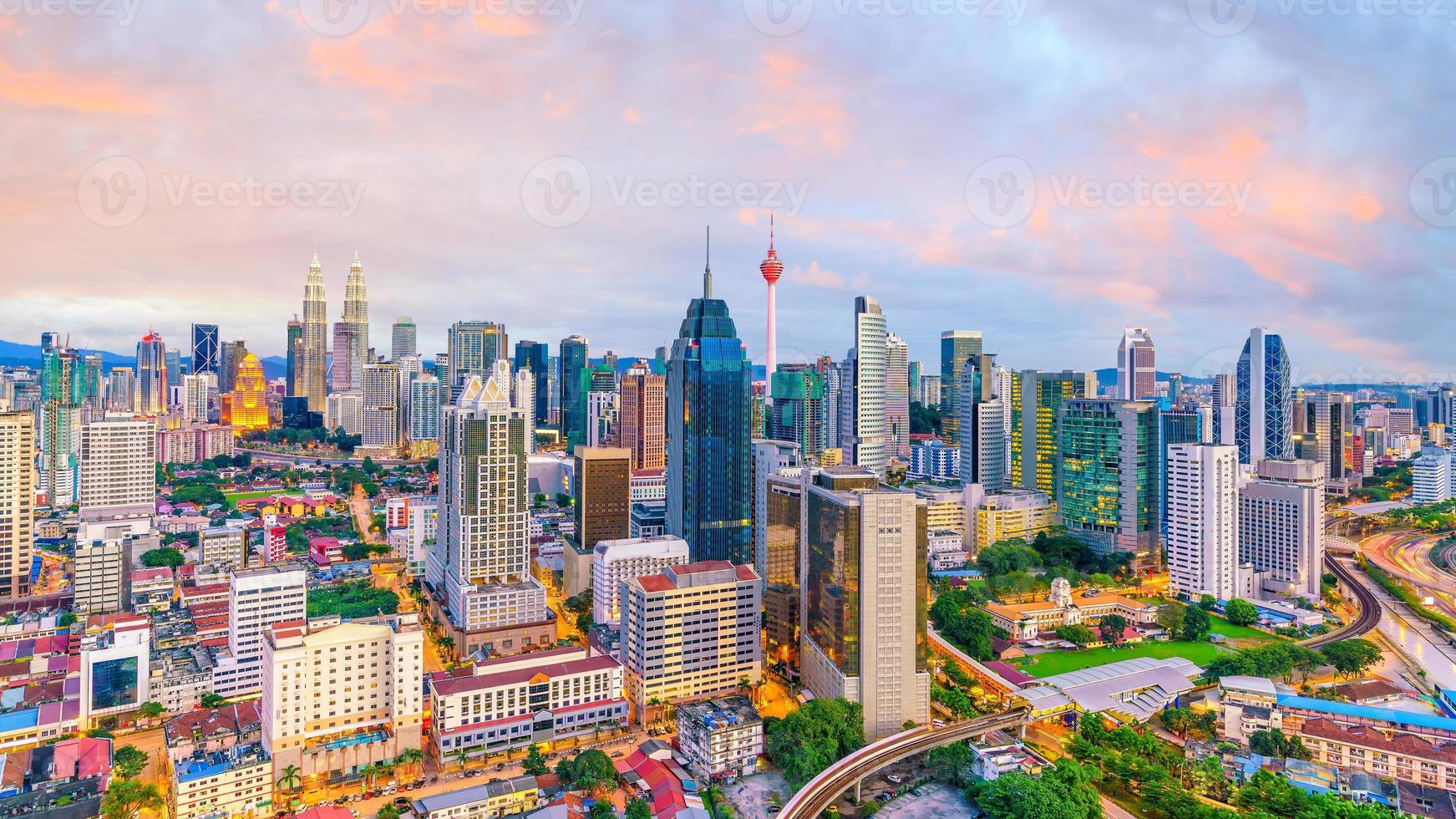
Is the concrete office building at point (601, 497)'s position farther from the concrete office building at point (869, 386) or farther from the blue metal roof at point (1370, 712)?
the blue metal roof at point (1370, 712)

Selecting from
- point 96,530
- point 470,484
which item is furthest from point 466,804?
point 96,530

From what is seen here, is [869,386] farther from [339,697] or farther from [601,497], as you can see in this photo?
[339,697]

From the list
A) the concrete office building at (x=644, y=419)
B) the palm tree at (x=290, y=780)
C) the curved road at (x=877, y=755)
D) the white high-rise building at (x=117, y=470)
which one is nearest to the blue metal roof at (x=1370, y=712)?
the curved road at (x=877, y=755)

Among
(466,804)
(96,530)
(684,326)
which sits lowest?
(466,804)

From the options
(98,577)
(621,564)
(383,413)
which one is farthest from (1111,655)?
(383,413)

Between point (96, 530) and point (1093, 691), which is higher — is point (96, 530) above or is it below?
above

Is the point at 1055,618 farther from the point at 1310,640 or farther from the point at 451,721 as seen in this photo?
the point at 451,721

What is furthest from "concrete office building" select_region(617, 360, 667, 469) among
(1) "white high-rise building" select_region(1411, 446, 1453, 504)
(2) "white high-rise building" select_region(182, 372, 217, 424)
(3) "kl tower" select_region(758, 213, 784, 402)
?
(2) "white high-rise building" select_region(182, 372, 217, 424)
